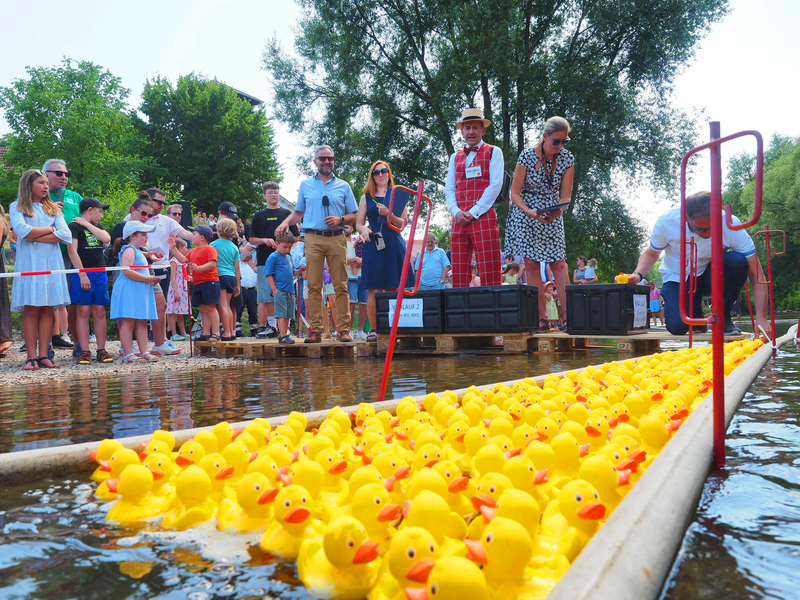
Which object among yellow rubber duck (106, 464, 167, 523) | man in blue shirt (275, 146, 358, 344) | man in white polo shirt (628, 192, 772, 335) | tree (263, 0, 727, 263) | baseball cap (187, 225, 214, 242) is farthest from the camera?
tree (263, 0, 727, 263)

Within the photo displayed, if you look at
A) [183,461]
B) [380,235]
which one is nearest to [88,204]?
[380,235]

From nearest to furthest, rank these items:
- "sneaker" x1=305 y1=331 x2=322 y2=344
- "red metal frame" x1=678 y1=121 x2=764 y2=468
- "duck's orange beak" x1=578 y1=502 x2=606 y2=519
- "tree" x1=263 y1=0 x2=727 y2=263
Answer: "duck's orange beak" x1=578 y1=502 x2=606 y2=519
"red metal frame" x1=678 y1=121 x2=764 y2=468
"sneaker" x1=305 y1=331 x2=322 y2=344
"tree" x1=263 y1=0 x2=727 y2=263

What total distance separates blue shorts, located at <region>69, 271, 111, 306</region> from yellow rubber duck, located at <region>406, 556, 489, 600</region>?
6704 mm

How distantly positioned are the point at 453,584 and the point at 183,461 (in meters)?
1.39

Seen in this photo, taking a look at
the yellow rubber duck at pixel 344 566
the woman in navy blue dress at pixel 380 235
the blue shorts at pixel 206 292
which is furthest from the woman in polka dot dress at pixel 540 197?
the yellow rubber duck at pixel 344 566

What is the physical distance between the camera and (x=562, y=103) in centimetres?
1772

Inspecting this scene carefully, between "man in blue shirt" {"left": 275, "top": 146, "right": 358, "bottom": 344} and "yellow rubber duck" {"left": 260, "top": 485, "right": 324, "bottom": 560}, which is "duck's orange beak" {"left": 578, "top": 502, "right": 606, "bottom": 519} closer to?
"yellow rubber duck" {"left": 260, "top": 485, "right": 324, "bottom": 560}

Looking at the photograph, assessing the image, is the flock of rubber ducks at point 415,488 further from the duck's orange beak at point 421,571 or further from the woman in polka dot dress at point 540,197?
the woman in polka dot dress at point 540,197

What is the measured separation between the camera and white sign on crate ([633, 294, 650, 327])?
7.38m

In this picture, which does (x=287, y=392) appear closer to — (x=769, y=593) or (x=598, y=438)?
(x=598, y=438)

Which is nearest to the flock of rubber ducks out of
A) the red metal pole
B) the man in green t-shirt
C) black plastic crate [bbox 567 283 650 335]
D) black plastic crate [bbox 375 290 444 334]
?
the red metal pole

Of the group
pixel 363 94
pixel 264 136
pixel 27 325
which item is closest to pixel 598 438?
pixel 27 325

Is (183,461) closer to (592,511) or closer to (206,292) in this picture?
(592,511)

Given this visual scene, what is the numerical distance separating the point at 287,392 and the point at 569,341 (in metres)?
4.47
